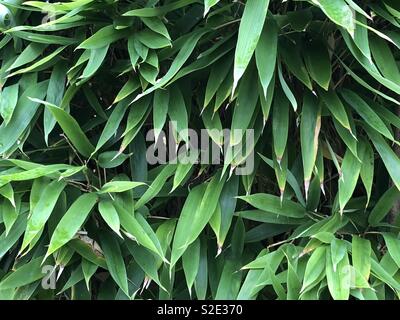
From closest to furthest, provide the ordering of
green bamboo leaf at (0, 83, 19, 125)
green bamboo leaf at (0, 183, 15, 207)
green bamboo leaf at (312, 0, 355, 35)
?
green bamboo leaf at (312, 0, 355, 35) → green bamboo leaf at (0, 183, 15, 207) → green bamboo leaf at (0, 83, 19, 125)

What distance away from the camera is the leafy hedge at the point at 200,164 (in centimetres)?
86

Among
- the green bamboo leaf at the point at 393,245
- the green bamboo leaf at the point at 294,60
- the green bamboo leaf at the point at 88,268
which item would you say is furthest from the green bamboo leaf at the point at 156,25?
the green bamboo leaf at the point at 393,245

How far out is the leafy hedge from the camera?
86 cm

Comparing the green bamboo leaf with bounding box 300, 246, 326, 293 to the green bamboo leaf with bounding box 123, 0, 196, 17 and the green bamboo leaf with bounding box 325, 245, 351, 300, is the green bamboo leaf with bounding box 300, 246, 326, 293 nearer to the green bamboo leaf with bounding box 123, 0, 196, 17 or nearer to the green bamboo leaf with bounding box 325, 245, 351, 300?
the green bamboo leaf with bounding box 325, 245, 351, 300

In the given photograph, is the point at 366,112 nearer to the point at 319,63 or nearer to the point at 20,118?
the point at 319,63

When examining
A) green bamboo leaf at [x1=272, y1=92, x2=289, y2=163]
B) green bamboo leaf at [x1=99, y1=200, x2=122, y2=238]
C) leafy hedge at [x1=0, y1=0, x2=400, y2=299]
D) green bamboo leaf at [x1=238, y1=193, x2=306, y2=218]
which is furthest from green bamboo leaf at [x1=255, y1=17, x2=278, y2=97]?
green bamboo leaf at [x1=99, y1=200, x2=122, y2=238]

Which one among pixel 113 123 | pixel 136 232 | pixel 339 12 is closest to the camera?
pixel 339 12

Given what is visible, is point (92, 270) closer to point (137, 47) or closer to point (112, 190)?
point (112, 190)

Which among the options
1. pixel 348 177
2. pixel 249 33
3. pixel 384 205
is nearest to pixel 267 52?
pixel 249 33

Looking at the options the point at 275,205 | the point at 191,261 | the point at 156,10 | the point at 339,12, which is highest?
the point at 339,12

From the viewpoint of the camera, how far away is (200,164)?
0.99m

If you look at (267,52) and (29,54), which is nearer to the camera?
(267,52)

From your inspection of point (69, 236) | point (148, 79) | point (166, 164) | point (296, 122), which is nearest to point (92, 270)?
point (69, 236)

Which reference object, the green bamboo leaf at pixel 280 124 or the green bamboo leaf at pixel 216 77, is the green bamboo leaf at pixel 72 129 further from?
the green bamboo leaf at pixel 280 124
